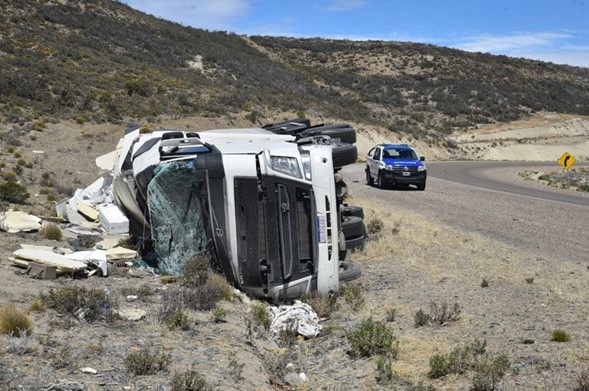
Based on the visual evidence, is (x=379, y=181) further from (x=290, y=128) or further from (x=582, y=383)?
(x=582, y=383)

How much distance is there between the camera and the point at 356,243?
489 inches

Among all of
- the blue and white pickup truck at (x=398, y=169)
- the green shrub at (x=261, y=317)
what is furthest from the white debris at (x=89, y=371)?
the blue and white pickup truck at (x=398, y=169)

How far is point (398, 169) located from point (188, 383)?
21078 millimetres

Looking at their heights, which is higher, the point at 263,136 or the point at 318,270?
the point at 263,136

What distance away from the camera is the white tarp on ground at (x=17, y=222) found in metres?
12.5

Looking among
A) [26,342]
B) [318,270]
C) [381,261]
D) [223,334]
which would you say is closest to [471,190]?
[381,261]

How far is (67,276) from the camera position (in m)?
9.54

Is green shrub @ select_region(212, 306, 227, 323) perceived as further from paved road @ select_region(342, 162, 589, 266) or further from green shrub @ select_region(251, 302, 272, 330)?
paved road @ select_region(342, 162, 589, 266)

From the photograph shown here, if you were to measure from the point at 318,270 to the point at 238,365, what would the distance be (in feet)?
9.76

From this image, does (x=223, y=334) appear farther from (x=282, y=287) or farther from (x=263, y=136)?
(x=263, y=136)

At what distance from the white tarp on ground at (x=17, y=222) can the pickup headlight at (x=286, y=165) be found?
613cm

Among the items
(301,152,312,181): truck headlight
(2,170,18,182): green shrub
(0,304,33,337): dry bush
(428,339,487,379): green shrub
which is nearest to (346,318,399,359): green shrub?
(428,339,487,379): green shrub

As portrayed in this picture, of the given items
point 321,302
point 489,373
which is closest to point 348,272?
point 321,302

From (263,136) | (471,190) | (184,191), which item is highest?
(263,136)
